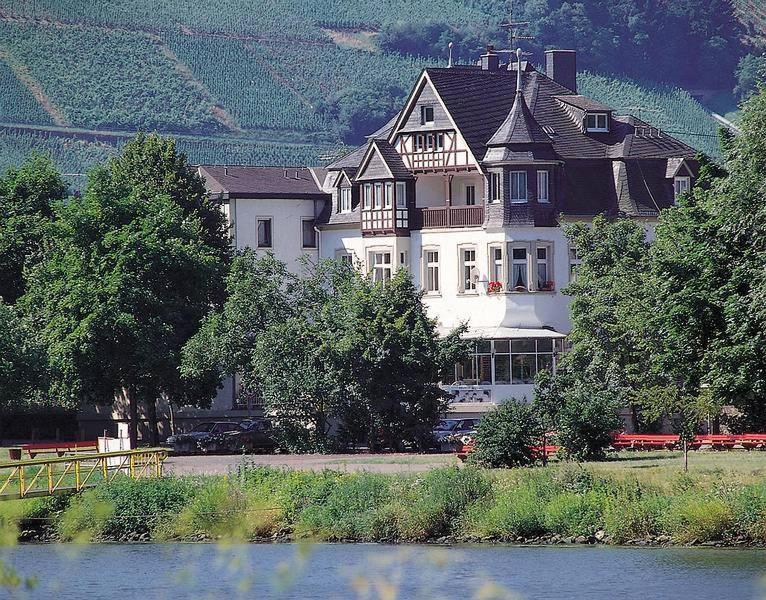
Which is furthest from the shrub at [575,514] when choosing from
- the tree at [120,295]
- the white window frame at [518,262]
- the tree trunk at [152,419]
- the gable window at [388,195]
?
the gable window at [388,195]

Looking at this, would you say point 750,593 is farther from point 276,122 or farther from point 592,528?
point 276,122

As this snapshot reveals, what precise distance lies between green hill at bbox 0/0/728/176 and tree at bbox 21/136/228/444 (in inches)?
3149

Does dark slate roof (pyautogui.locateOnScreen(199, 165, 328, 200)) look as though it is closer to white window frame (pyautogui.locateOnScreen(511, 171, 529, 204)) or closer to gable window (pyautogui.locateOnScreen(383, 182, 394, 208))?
gable window (pyautogui.locateOnScreen(383, 182, 394, 208))

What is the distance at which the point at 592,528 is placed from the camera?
42.0 m

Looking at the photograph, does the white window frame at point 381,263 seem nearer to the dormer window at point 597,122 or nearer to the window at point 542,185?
the window at point 542,185

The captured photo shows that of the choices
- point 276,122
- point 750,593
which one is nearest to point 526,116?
point 750,593

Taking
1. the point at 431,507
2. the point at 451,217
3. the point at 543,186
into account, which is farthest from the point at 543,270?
the point at 431,507

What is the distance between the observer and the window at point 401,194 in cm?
7862

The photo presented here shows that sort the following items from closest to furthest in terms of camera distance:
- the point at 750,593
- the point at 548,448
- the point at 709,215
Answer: the point at 750,593 < the point at 709,215 < the point at 548,448

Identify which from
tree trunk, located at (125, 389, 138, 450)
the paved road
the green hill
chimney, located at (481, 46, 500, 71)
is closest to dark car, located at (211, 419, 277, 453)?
the paved road

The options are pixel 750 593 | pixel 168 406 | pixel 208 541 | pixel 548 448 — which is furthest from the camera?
pixel 168 406

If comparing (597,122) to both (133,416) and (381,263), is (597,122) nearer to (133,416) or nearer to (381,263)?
(381,263)

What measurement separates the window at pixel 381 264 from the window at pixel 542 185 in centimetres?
749

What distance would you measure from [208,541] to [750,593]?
16.2 meters
